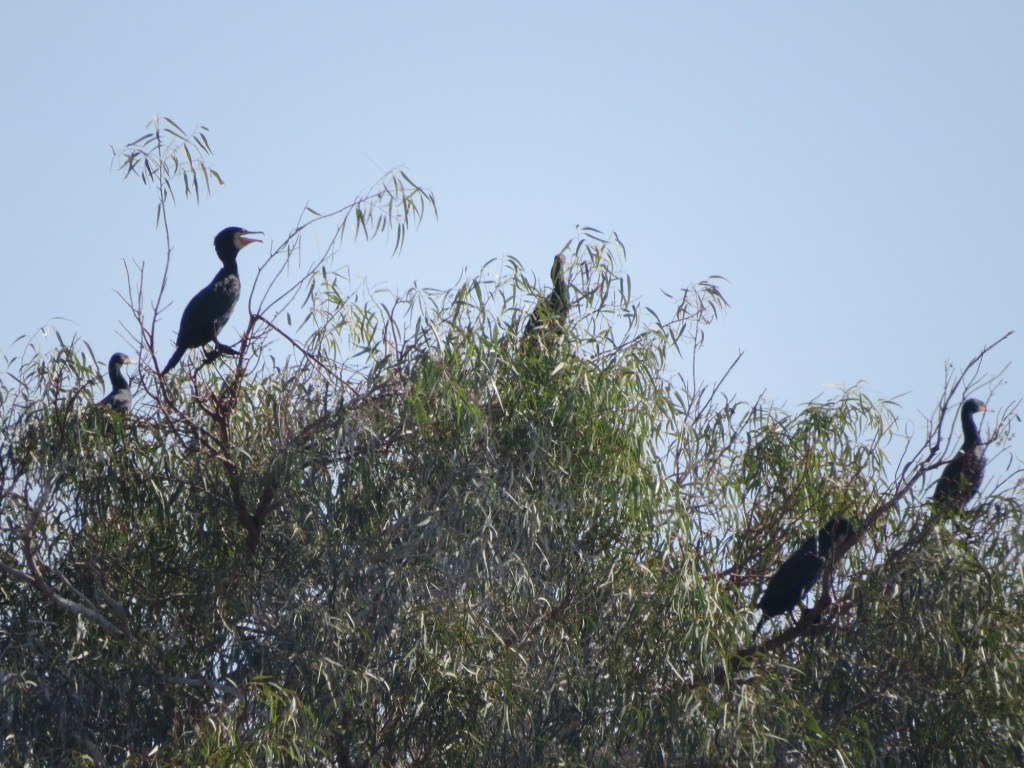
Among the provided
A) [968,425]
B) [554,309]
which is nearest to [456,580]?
[554,309]

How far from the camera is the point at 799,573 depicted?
5156mm

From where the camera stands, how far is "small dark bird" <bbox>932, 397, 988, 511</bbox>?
5141mm

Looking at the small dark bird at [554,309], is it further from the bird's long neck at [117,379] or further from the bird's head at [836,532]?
the bird's long neck at [117,379]

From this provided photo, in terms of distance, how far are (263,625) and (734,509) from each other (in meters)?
2.12

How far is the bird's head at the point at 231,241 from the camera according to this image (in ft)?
20.6

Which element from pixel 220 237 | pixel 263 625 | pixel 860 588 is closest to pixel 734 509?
pixel 860 588

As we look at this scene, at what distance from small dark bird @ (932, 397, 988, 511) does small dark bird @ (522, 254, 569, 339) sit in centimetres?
166

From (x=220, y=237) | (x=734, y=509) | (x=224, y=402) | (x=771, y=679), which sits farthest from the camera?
(x=220, y=237)

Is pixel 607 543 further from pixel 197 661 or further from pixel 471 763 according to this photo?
pixel 197 661

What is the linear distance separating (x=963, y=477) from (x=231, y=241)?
12.1ft

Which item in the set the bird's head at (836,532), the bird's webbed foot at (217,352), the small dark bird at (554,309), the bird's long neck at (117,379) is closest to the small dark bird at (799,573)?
the bird's head at (836,532)

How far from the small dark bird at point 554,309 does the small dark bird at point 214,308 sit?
137cm

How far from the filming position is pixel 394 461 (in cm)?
492

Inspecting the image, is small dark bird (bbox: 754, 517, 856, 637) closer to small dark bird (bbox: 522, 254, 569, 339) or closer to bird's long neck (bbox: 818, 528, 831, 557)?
bird's long neck (bbox: 818, 528, 831, 557)
